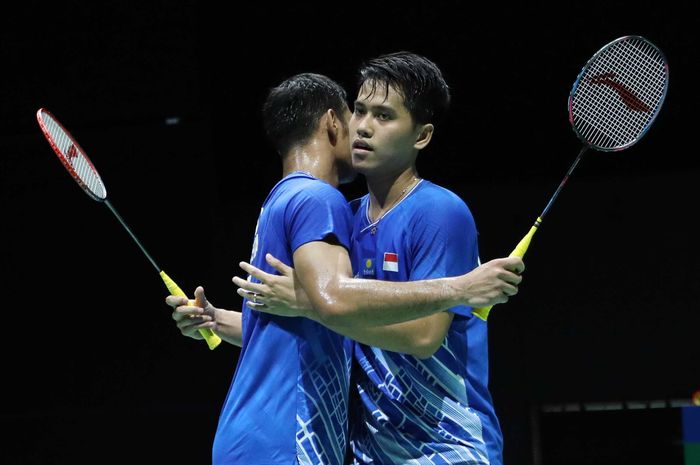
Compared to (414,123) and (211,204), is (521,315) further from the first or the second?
(414,123)

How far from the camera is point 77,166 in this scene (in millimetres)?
3418

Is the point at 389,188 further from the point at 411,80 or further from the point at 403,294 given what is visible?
the point at 403,294

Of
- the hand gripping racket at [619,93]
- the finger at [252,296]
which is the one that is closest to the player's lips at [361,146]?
the finger at [252,296]

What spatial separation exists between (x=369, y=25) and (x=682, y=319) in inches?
93.4

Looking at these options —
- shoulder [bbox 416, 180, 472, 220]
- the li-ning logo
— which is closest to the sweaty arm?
shoulder [bbox 416, 180, 472, 220]

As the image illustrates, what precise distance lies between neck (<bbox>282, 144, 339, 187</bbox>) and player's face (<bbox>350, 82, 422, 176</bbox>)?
0.10m

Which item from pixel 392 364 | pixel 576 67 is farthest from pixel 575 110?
pixel 576 67

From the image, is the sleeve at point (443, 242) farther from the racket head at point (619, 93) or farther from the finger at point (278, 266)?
the racket head at point (619, 93)

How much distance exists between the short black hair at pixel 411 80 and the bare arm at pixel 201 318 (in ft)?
2.75

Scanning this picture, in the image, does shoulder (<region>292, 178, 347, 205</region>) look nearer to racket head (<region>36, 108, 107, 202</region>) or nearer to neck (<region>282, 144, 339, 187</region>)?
neck (<region>282, 144, 339, 187</region>)

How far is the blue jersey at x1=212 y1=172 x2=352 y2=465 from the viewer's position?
2.54 m

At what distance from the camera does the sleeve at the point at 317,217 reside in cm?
254

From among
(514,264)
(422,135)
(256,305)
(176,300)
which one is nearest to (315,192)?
(256,305)

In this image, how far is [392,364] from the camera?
2.68 metres
